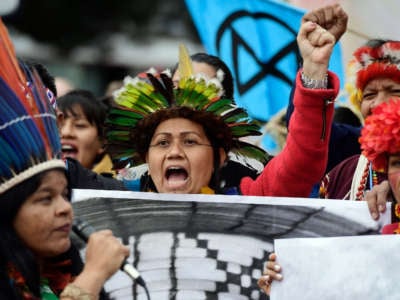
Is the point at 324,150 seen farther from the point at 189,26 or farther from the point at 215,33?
the point at 189,26

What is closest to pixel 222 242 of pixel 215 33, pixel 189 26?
pixel 215 33

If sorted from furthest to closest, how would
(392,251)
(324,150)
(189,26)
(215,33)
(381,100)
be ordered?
(189,26) < (215,33) < (381,100) < (324,150) < (392,251)

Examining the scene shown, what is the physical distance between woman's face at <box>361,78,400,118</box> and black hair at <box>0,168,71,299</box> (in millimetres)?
1930

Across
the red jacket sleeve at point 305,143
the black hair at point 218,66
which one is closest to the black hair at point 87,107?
the black hair at point 218,66

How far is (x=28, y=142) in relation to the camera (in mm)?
3227

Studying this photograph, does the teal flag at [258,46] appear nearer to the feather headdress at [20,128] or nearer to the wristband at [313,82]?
the wristband at [313,82]

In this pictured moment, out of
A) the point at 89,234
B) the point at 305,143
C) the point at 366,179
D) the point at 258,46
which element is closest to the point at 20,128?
the point at 89,234

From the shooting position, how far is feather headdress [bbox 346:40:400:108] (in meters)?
4.84

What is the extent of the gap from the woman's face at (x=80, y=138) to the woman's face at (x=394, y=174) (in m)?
2.71

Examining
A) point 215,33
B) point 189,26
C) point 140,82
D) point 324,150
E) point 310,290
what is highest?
point 189,26

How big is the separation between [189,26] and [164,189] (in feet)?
Answer: 47.8

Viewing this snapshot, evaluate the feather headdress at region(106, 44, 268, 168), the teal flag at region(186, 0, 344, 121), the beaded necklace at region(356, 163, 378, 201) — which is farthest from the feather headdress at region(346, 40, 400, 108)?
the teal flag at region(186, 0, 344, 121)

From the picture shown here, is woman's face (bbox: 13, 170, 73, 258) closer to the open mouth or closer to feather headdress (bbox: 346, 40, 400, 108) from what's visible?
the open mouth

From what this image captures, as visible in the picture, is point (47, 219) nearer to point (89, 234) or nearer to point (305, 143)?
point (89, 234)
